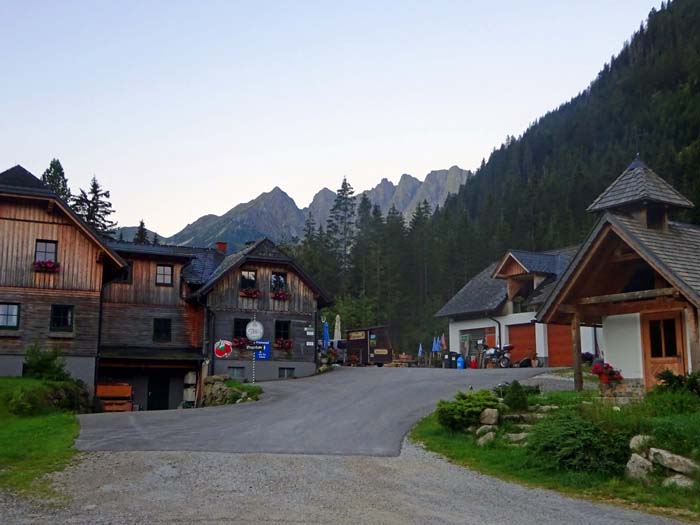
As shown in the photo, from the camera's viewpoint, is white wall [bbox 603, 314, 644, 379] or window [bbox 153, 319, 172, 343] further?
window [bbox 153, 319, 172, 343]

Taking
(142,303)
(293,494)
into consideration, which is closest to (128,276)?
(142,303)

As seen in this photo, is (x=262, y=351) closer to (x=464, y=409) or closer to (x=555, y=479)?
(x=464, y=409)

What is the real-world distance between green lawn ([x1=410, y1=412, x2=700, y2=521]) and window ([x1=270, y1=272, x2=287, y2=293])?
74.2 ft

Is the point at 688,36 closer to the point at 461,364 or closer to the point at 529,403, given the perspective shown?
the point at 461,364

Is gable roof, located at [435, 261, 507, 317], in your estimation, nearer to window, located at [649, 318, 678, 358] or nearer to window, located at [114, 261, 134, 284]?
window, located at [114, 261, 134, 284]

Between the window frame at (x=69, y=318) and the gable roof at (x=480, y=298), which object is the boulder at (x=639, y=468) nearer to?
the window frame at (x=69, y=318)

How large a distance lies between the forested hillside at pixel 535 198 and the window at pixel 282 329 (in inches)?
1264

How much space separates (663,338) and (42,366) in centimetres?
2159

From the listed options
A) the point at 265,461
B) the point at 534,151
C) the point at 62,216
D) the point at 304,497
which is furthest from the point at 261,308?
the point at 534,151

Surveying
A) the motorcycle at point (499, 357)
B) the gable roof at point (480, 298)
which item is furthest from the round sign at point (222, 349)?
the gable roof at point (480, 298)

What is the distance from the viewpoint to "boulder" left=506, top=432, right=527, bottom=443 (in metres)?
16.0

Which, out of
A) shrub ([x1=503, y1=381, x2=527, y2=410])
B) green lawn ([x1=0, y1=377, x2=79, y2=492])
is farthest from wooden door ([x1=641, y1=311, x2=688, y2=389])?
green lawn ([x1=0, y1=377, x2=79, y2=492])

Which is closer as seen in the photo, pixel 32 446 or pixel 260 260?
pixel 32 446

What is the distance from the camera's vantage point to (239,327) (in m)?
38.8
